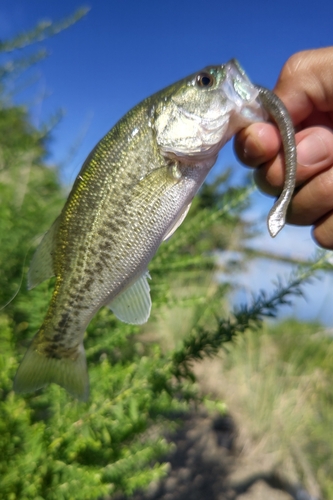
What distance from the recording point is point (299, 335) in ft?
15.2

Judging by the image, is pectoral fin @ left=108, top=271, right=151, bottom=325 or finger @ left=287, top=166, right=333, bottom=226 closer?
pectoral fin @ left=108, top=271, right=151, bottom=325

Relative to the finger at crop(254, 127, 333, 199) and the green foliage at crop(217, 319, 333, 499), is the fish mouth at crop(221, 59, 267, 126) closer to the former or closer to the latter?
the finger at crop(254, 127, 333, 199)

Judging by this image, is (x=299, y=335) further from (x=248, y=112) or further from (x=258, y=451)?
(x=248, y=112)

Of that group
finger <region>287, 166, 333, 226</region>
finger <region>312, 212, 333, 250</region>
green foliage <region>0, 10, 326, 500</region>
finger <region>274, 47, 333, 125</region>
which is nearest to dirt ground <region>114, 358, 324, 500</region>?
green foliage <region>0, 10, 326, 500</region>

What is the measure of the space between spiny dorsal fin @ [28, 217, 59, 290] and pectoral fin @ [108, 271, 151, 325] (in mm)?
199

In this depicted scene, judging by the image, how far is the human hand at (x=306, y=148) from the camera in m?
1.24

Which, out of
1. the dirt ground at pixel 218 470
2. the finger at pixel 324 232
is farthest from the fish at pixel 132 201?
the dirt ground at pixel 218 470

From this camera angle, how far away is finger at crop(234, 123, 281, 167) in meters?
1.13

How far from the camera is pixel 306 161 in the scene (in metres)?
1.28

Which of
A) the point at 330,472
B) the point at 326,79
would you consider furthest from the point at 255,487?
the point at 326,79

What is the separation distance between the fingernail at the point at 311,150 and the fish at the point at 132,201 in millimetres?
212

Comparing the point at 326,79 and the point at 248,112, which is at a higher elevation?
the point at 326,79

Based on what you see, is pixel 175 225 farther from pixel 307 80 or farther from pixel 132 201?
pixel 307 80

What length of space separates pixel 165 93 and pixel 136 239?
432 mm
